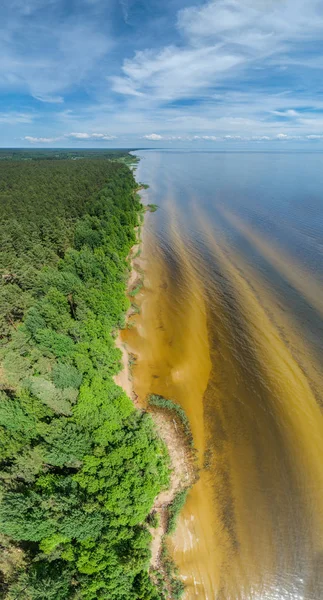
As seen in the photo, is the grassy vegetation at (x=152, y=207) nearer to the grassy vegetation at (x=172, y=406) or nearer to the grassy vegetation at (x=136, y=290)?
the grassy vegetation at (x=136, y=290)

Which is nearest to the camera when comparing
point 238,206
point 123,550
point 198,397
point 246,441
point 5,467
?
point 123,550

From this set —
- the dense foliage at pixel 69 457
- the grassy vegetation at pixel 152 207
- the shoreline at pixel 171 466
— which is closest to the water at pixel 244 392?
the shoreline at pixel 171 466

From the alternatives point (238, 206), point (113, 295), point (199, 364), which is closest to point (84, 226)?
point (113, 295)

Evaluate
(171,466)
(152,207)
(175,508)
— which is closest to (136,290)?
(171,466)

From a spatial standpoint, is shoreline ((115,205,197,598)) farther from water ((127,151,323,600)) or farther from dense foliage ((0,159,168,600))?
dense foliage ((0,159,168,600))

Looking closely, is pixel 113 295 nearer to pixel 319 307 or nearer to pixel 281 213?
pixel 319 307

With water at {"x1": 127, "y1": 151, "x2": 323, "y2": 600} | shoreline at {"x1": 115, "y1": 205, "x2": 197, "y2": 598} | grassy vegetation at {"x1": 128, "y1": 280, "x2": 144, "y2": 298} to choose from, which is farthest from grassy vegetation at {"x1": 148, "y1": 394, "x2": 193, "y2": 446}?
grassy vegetation at {"x1": 128, "y1": 280, "x2": 144, "y2": 298}
